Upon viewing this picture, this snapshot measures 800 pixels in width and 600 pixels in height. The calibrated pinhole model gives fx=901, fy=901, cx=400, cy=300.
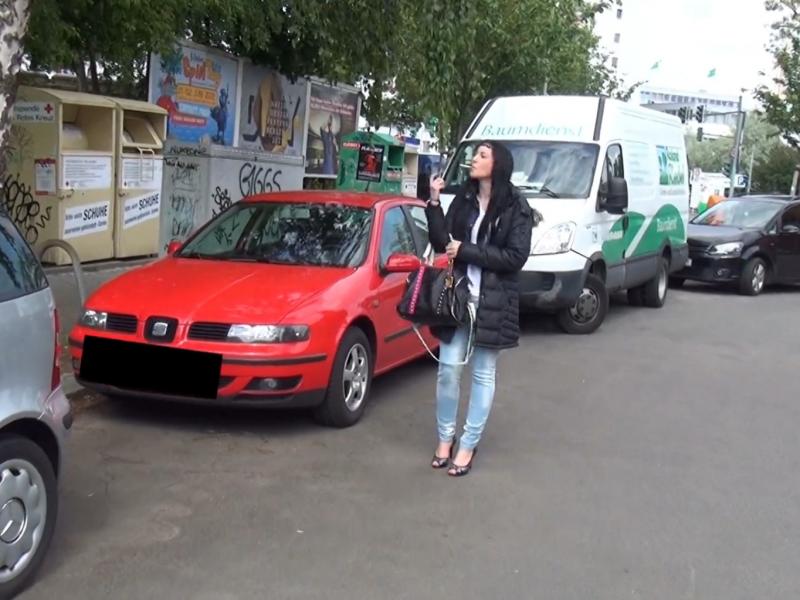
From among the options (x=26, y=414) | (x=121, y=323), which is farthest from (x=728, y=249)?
(x=26, y=414)

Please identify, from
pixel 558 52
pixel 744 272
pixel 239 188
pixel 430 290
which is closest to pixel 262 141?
pixel 239 188

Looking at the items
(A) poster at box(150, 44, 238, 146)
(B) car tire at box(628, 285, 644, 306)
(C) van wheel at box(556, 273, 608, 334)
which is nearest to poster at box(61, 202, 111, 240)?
(A) poster at box(150, 44, 238, 146)

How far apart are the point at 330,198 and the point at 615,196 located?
3.85m

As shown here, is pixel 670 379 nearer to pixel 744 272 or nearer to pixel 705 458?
pixel 705 458

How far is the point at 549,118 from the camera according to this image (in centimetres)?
1047

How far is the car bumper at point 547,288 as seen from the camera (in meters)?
9.30

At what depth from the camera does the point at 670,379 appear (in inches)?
317

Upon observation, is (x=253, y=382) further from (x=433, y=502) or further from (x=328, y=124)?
(x=328, y=124)

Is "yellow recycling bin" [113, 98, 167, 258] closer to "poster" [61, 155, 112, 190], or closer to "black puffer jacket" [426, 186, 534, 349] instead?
"poster" [61, 155, 112, 190]

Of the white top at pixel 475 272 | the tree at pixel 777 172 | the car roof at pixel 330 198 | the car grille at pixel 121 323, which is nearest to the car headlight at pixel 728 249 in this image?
the car roof at pixel 330 198

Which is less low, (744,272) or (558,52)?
(558,52)

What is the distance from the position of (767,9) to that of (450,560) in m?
25.8

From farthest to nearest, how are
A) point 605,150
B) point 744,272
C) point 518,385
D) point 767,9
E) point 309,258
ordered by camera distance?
1. point 767,9
2. point 744,272
3. point 605,150
4. point 518,385
5. point 309,258

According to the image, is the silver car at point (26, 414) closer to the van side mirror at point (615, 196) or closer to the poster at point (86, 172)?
the van side mirror at point (615, 196)
